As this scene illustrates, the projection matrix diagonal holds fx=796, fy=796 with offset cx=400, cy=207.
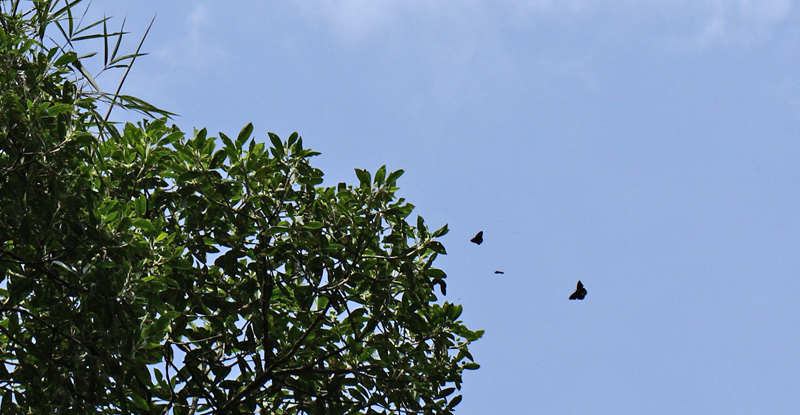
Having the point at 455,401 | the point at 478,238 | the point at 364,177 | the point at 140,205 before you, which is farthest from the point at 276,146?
the point at 455,401

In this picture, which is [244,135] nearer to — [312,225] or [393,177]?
[312,225]

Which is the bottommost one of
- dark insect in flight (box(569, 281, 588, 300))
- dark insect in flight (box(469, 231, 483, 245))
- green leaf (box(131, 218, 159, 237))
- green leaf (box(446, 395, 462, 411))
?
green leaf (box(446, 395, 462, 411))

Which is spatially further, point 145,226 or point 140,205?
point 140,205

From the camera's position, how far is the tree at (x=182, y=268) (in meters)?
5.04

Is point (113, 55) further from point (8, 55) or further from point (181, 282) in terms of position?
point (181, 282)

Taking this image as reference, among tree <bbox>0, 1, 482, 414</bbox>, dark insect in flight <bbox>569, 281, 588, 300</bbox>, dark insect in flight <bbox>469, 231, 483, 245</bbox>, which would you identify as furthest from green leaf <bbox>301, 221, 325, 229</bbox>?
dark insect in flight <bbox>569, 281, 588, 300</bbox>

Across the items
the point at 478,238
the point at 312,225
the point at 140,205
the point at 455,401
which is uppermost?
the point at 478,238

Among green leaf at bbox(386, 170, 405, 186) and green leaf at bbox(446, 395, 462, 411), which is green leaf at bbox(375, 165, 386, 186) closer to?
green leaf at bbox(386, 170, 405, 186)

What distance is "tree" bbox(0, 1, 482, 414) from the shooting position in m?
5.04

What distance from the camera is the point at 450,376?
662cm

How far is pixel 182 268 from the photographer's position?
5.49m

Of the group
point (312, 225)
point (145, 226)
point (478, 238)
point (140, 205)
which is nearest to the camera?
point (145, 226)

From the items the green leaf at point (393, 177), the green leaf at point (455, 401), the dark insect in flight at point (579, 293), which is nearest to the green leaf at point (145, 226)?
the green leaf at point (393, 177)

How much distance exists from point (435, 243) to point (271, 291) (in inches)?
52.1
